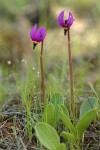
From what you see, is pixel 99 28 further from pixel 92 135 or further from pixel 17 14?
pixel 92 135

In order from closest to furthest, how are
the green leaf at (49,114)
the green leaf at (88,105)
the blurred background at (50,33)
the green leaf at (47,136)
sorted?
1. the green leaf at (47,136)
2. the green leaf at (49,114)
3. the green leaf at (88,105)
4. the blurred background at (50,33)

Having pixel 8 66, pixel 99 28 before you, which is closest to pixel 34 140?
pixel 8 66

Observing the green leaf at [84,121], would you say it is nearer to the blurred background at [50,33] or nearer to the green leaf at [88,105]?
the green leaf at [88,105]

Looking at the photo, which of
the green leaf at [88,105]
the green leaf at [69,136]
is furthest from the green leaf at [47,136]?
the green leaf at [88,105]

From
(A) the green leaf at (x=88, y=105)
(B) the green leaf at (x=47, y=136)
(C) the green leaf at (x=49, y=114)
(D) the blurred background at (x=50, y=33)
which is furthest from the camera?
(D) the blurred background at (x=50, y=33)

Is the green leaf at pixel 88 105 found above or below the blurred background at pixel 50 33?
below

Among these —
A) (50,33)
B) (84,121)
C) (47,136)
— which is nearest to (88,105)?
(84,121)
